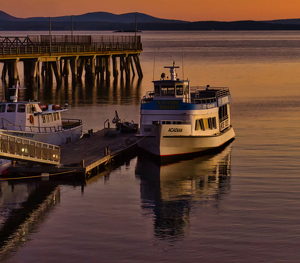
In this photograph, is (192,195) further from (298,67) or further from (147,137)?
(298,67)

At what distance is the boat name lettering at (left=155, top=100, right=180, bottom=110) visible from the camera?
41469mm

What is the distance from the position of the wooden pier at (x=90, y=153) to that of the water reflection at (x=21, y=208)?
892 mm

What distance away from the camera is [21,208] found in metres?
30.3

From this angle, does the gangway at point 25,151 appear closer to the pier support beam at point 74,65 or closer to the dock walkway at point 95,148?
the dock walkway at point 95,148

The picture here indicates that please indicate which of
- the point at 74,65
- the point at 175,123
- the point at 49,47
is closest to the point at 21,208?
the point at 175,123

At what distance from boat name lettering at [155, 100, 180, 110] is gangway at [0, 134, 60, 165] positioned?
857 cm

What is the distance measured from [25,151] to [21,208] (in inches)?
164

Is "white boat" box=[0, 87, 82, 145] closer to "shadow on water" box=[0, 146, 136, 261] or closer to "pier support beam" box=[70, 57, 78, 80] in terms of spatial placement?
"shadow on water" box=[0, 146, 136, 261]

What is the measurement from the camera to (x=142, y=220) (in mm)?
28141

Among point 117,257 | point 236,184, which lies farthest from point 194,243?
point 236,184

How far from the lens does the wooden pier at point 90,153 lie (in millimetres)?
35000

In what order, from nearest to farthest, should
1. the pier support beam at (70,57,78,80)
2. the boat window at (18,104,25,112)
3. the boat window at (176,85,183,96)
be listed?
the boat window at (18,104,25,112) < the boat window at (176,85,183,96) < the pier support beam at (70,57,78,80)

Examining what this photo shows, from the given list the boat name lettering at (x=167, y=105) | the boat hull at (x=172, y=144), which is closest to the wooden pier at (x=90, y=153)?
the boat hull at (x=172, y=144)

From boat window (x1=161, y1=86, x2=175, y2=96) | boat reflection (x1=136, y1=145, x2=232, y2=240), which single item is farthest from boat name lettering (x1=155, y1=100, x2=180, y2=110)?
boat reflection (x1=136, y1=145, x2=232, y2=240)
